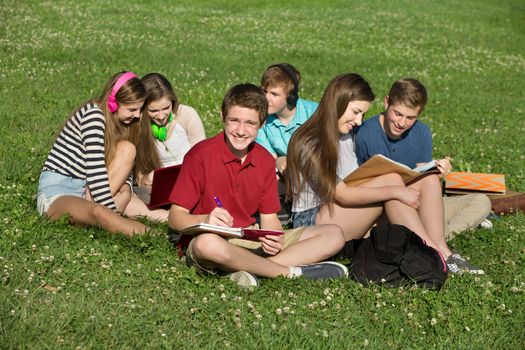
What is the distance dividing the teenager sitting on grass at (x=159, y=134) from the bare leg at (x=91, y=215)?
83 cm

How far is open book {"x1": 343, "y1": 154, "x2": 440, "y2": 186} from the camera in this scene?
23.9ft

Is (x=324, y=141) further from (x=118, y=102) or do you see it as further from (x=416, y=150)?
(x=118, y=102)

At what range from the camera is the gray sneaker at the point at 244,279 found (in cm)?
628

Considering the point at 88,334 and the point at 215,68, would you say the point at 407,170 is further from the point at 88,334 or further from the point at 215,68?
the point at 215,68

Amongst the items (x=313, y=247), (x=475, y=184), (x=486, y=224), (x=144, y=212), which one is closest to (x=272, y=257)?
(x=313, y=247)

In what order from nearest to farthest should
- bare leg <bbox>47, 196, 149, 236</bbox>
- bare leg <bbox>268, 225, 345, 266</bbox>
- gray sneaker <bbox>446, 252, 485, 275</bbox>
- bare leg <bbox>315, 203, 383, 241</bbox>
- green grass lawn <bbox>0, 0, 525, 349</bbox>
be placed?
green grass lawn <bbox>0, 0, 525, 349</bbox> → bare leg <bbox>268, 225, 345, 266</bbox> → gray sneaker <bbox>446, 252, 485, 275</bbox> → bare leg <bbox>47, 196, 149, 236</bbox> → bare leg <bbox>315, 203, 383, 241</bbox>

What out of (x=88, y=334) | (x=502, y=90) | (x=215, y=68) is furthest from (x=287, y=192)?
(x=502, y=90)

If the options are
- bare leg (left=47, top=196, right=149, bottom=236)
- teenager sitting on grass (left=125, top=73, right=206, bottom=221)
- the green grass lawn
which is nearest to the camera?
the green grass lawn

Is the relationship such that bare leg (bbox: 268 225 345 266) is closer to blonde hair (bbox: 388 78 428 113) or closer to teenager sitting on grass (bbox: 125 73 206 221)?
blonde hair (bbox: 388 78 428 113)

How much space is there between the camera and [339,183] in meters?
7.38

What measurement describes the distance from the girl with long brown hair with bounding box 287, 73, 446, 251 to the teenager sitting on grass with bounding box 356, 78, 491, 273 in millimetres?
237

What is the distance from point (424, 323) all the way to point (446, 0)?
1105 inches

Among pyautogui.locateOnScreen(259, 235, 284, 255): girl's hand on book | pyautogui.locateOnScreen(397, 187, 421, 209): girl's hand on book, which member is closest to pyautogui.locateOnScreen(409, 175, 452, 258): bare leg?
pyautogui.locateOnScreen(397, 187, 421, 209): girl's hand on book

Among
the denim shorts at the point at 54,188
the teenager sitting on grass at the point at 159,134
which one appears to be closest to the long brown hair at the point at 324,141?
the teenager sitting on grass at the point at 159,134
